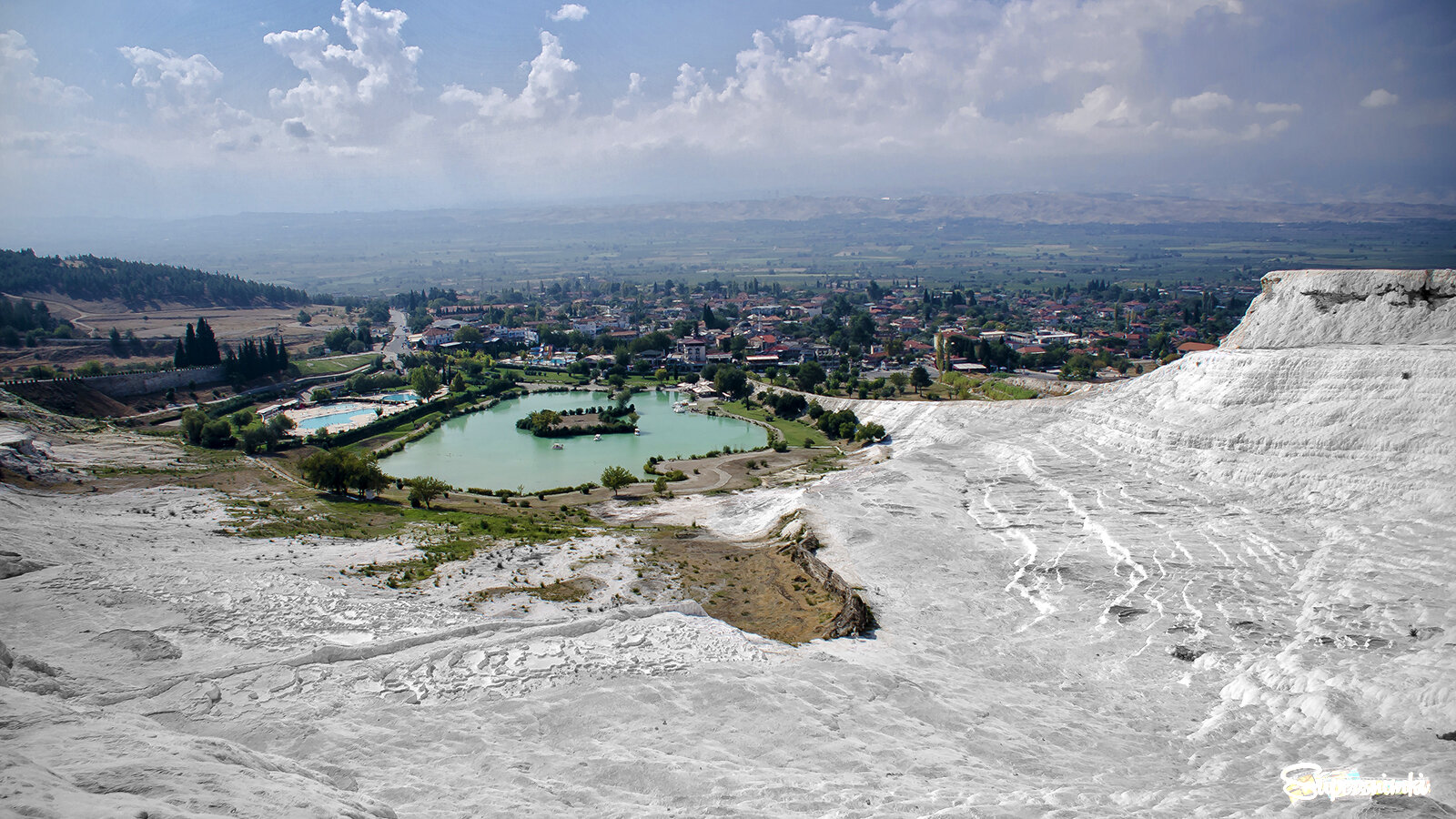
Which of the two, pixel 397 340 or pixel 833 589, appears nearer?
pixel 833 589

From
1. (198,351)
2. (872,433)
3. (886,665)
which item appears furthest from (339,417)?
(886,665)

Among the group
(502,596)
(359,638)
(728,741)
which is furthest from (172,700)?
(728,741)

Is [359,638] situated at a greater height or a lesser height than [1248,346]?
lesser

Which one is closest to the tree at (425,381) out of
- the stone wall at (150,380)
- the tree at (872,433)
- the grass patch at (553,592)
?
the stone wall at (150,380)

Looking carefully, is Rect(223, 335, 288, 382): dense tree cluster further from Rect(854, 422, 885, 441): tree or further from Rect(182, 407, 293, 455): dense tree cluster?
Rect(854, 422, 885, 441): tree

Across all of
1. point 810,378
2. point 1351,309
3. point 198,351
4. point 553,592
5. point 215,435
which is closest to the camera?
point 553,592

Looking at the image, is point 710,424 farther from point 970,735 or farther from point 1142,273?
point 1142,273

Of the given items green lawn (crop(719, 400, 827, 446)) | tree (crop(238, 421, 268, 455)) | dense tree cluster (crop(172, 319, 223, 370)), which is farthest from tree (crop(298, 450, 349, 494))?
dense tree cluster (crop(172, 319, 223, 370))

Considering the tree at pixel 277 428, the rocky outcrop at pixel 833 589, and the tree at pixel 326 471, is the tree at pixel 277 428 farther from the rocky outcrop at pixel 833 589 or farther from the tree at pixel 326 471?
the rocky outcrop at pixel 833 589

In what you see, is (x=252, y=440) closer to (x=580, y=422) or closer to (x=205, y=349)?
(x=580, y=422)
